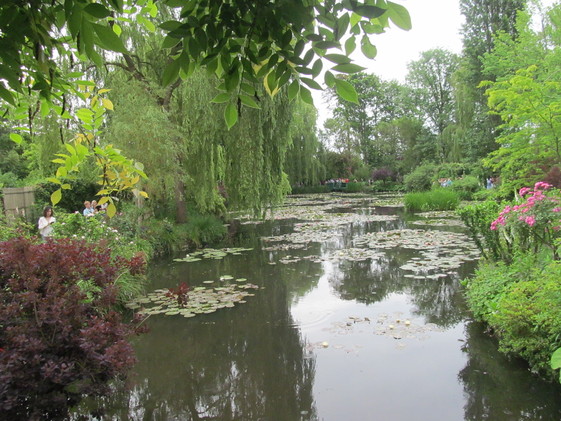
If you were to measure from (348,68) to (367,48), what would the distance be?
324mm

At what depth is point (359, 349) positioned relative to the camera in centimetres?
435

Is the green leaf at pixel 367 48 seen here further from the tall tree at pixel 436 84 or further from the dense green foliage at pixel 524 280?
the tall tree at pixel 436 84

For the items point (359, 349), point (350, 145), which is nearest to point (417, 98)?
point (350, 145)

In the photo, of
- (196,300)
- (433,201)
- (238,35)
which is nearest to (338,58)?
(238,35)

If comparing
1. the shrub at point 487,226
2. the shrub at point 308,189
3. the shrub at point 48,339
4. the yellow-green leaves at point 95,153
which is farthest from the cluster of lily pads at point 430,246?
the shrub at point 308,189

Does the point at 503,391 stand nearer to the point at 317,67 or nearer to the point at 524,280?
the point at 524,280

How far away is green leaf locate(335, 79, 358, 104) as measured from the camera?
1351 millimetres

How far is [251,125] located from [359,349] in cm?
606

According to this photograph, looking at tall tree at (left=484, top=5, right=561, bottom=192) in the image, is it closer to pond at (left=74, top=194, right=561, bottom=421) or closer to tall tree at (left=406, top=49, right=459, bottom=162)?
pond at (left=74, top=194, right=561, bottom=421)

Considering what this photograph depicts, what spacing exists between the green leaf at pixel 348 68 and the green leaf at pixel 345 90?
5 centimetres

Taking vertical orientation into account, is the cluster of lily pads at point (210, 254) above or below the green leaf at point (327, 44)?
below

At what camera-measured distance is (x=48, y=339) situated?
246 centimetres

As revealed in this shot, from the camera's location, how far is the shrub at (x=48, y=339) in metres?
2.23

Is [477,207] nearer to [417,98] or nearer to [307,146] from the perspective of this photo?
[307,146]
